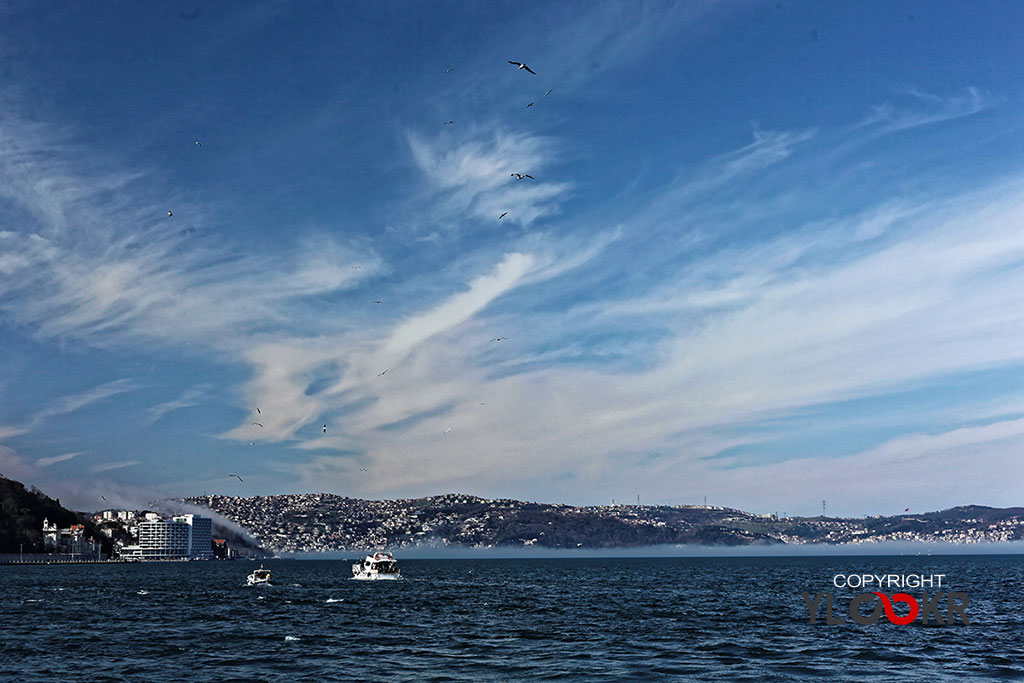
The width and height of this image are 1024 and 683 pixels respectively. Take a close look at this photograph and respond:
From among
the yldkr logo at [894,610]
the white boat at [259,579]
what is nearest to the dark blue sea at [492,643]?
the yldkr logo at [894,610]

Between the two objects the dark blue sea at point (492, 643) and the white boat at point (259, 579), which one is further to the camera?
the white boat at point (259, 579)

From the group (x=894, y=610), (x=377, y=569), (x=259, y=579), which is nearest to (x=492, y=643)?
(x=894, y=610)

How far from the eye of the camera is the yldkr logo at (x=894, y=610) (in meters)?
66.6

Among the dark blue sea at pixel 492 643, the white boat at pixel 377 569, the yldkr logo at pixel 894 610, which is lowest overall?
the white boat at pixel 377 569

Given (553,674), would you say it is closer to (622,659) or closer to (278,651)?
(622,659)

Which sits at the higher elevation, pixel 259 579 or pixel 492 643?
pixel 492 643

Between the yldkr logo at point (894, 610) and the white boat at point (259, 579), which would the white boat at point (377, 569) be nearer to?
the white boat at point (259, 579)

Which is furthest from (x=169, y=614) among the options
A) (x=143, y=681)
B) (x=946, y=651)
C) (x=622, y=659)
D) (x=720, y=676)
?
(x=946, y=651)

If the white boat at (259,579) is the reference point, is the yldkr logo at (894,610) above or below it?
above

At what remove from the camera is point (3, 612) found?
79250mm

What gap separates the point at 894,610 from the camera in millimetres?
75750

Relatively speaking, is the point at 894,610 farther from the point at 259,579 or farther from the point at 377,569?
the point at 377,569

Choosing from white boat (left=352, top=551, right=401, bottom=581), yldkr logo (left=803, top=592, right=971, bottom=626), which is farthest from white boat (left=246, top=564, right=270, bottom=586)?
yldkr logo (left=803, top=592, right=971, bottom=626)

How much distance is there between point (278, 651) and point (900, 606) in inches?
2508
